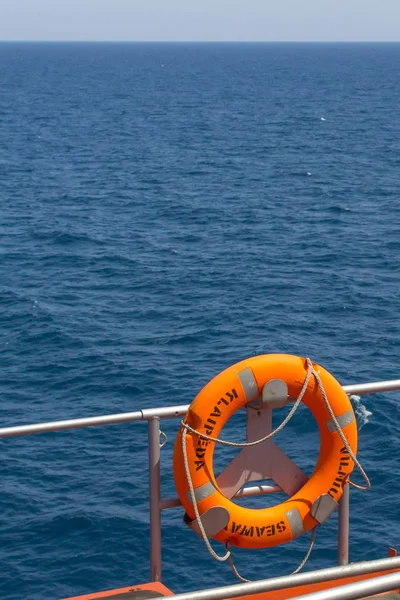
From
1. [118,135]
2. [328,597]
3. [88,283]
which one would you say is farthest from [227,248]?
[118,135]

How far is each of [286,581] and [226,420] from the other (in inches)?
68.7

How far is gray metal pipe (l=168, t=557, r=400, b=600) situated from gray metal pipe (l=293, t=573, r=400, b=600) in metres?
0.25

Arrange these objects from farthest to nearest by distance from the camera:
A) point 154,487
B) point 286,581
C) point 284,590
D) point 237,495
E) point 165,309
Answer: point 165,309, point 237,495, point 154,487, point 284,590, point 286,581

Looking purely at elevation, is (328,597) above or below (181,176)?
above

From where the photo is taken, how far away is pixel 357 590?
274cm

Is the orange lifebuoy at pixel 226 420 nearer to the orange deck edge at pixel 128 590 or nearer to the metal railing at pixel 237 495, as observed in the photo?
the metal railing at pixel 237 495

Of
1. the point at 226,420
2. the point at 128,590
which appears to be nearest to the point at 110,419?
the point at 226,420

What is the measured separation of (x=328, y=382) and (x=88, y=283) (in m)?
28.4

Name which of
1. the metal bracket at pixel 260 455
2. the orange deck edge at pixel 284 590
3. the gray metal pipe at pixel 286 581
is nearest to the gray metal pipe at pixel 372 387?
the metal bracket at pixel 260 455

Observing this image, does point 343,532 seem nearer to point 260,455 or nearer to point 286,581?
point 260,455

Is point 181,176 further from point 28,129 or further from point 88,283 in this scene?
point 28,129

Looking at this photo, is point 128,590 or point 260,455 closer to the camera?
point 128,590

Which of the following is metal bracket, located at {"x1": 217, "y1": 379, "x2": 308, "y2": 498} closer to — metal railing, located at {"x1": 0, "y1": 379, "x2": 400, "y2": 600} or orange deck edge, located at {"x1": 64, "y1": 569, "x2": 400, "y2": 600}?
metal railing, located at {"x1": 0, "y1": 379, "x2": 400, "y2": 600}

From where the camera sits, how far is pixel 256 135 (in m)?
75.4
